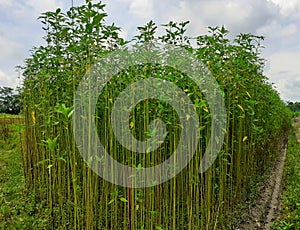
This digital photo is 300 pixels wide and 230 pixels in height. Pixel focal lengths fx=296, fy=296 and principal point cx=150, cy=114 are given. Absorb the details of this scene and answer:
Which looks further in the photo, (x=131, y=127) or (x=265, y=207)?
(x=265, y=207)

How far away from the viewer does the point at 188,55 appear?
2285mm

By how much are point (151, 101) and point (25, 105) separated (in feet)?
8.31

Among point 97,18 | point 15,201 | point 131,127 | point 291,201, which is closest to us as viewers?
point 97,18

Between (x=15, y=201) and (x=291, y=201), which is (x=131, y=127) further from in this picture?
(x=291, y=201)

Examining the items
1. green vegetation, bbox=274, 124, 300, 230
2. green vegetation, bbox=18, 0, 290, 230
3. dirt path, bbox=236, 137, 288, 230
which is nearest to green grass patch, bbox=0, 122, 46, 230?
green vegetation, bbox=18, 0, 290, 230

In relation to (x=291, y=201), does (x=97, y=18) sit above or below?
above

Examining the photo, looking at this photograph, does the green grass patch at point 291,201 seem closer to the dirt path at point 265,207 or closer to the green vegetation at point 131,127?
the dirt path at point 265,207

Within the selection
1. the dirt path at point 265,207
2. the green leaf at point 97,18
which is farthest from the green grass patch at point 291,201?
the green leaf at point 97,18

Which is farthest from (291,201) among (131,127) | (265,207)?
(131,127)

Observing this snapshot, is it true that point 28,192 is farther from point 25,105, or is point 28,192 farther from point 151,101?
point 151,101

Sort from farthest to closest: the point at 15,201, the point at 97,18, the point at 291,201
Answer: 1. the point at 291,201
2. the point at 15,201
3. the point at 97,18

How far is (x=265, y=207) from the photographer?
13.3 ft

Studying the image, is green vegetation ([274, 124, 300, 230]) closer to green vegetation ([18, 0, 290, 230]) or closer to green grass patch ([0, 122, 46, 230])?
green vegetation ([18, 0, 290, 230])

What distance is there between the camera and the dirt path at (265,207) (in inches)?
135
